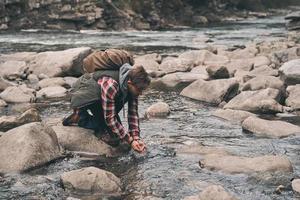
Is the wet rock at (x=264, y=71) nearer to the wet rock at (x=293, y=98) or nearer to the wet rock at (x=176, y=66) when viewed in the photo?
the wet rock at (x=176, y=66)

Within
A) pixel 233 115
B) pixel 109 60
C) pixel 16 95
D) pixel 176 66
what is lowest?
pixel 176 66

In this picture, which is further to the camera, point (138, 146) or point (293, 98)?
point (293, 98)

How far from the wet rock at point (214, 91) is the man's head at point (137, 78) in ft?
19.4

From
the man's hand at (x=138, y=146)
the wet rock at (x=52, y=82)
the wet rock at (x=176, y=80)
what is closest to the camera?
the man's hand at (x=138, y=146)

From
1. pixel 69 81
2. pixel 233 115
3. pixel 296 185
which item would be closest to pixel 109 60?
pixel 296 185

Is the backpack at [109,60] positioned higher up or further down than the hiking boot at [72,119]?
higher up

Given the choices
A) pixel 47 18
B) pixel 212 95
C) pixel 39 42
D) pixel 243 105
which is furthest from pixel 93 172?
pixel 47 18

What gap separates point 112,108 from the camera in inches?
298

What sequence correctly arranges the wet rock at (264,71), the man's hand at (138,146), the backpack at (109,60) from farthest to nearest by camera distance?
1. the wet rock at (264,71)
2. the man's hand at (138,146)
3. the backpack at (109,60)

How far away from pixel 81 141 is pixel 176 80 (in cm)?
850

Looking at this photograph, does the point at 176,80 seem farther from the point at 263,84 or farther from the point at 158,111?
the point at 158,111

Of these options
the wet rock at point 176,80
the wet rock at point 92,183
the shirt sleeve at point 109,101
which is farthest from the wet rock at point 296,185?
the wet rock at point 176,80

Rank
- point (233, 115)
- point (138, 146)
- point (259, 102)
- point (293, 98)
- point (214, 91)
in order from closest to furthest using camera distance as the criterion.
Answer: point (138, 146) → point (233, 115) → point (259, 102) → point (293, 98) → point (214, 91)

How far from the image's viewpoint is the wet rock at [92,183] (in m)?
6.55
